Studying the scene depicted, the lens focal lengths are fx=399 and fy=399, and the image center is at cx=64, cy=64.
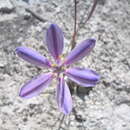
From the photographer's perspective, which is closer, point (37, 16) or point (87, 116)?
point (87, 116)

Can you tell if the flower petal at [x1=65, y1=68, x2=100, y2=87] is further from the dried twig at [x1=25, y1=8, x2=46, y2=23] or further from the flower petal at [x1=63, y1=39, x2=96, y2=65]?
the dried twig at [x1=25, y1=8, x2=46, y2=23]

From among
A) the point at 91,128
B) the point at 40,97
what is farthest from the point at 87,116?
the point at 40,97

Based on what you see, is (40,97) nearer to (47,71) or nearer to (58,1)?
(47,71)

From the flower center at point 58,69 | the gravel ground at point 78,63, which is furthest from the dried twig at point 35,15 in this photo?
the flower center at point 58,69

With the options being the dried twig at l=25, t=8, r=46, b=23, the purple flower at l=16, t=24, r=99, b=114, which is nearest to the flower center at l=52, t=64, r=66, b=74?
the purple flower at l=16, t=24, r=99, b=114

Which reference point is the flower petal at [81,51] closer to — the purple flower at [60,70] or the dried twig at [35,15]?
the purple flower at [60,70]

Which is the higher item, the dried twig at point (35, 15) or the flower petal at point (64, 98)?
the dried twig at point (35, 15)
